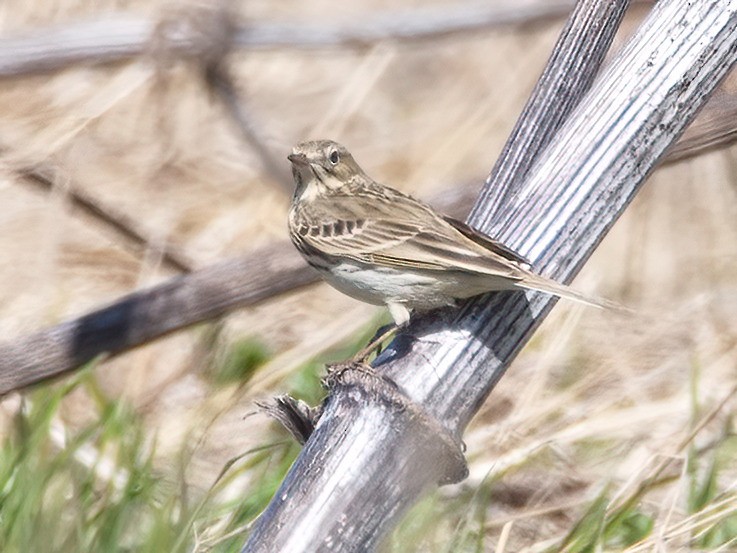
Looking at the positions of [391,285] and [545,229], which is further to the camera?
[391,285]

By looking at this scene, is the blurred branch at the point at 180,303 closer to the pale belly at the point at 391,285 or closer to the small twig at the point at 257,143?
the pale belly at the point at 391,285

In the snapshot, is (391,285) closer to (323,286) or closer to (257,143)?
(323,286)

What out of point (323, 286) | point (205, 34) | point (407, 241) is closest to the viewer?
point (407, 241)

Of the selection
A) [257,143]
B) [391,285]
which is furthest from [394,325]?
[257,143]

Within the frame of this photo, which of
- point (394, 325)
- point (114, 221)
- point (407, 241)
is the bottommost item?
point (394, 325)

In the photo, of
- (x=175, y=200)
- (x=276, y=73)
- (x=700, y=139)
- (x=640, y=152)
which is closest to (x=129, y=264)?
(x=175, y=200)

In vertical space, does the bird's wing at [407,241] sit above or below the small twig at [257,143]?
below

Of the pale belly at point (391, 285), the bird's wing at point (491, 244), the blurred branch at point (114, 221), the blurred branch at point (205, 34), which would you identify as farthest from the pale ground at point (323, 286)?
the bird's wing at point (491, 244)
